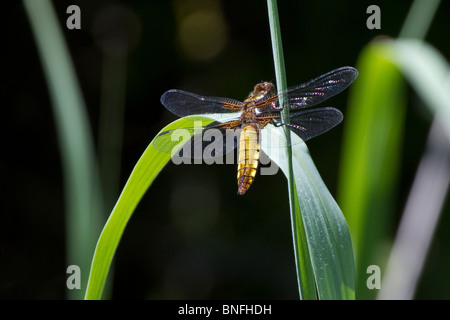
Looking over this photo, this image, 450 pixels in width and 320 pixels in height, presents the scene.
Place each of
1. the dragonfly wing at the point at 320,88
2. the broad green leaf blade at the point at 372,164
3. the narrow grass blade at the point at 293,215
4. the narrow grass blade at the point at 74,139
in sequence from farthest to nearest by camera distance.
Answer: the narrow grass blade at the point at 74,139, the dragonfly wing at the point at 320,88, the broad green leaf blade at the point at 372,164, the narrow grass blade at the point at 293,215

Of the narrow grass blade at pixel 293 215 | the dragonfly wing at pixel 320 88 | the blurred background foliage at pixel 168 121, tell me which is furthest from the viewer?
the blurred background foliage at pixel 168 121

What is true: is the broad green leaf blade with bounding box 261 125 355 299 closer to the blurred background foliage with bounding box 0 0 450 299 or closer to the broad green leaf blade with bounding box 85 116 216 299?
the broad green leaf blade with bounding box 85 116 216 299

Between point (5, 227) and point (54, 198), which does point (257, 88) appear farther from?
point (5, 227)

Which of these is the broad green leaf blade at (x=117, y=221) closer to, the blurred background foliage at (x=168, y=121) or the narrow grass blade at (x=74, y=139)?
the narrow grass blade at (x=74, y=139)

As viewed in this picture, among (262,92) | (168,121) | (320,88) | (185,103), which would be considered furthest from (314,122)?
(168,121)

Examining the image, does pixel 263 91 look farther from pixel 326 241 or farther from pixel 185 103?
pixel 326 241

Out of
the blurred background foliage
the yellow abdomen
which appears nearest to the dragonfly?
the yellow abdomen

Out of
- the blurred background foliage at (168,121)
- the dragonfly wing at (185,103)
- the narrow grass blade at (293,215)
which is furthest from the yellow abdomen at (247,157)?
the blurred background foliage at (168,121)
